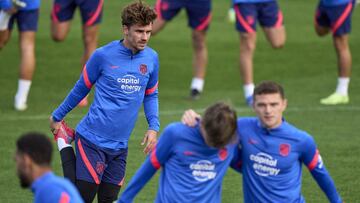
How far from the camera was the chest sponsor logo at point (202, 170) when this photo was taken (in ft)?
20.5

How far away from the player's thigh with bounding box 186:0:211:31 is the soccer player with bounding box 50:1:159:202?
19.4 ft

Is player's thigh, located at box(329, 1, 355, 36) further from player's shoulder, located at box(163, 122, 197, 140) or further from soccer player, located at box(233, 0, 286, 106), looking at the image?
player's shoulder, located at box(163, 122, 197, 140)

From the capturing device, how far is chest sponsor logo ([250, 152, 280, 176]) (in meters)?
6.36

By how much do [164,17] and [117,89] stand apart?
6.17 m

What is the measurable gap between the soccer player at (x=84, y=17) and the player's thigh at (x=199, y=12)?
1.32 m

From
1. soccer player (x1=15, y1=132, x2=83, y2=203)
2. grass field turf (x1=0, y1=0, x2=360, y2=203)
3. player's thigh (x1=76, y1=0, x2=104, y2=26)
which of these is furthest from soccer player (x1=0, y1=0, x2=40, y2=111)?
soccer player (x1=15, y1=132, x2=83, y2=203)

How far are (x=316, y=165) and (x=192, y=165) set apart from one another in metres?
0.87

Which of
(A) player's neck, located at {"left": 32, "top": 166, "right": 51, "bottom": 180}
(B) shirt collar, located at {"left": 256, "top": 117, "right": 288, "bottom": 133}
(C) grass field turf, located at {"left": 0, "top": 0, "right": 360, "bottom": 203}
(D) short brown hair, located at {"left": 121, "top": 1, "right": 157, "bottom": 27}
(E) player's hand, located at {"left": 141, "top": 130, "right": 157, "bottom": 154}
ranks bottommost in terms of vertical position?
(C) grass field turf, located at {"left": 0, "top": 0, "right": 360, "bottom": 203}

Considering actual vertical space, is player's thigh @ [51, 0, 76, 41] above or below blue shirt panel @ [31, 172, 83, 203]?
below

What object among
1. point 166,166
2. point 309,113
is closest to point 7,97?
point 309,113

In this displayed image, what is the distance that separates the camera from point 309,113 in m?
12.6

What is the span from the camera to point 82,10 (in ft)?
42.9

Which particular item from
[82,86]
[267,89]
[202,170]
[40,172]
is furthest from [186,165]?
[82,86]

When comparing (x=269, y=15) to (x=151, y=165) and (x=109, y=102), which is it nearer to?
(x=109, y=102)
